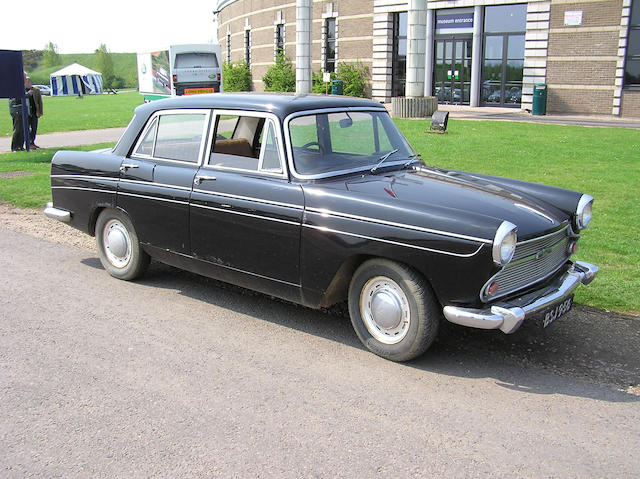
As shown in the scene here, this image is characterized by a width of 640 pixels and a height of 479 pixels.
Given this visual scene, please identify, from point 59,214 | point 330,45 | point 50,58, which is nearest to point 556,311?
point 59,214

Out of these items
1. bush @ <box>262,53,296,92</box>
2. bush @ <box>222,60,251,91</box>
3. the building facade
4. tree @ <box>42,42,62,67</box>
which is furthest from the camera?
tree @ <box>42,42,62,67</box>

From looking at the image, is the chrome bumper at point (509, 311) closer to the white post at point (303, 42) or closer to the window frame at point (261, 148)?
the window frame at point (261, 148)

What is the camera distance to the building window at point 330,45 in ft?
120

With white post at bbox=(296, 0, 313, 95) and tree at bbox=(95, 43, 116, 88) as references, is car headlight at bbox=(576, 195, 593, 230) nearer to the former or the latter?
white post at bbox=(296, 0, 313, 95)

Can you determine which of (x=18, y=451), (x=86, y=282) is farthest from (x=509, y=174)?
(x=18, y=451)

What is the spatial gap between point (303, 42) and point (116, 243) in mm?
24246

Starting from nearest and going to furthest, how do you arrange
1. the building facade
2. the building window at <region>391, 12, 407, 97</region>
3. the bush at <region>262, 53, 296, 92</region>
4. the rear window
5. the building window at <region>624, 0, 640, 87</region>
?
the building window at <region>624, 0, 640, 87</region>, the building facade, the rear window, the building window at <region>391, 12, 407, 97</region>, the bush at <region>262, 53, 296, 92</region>

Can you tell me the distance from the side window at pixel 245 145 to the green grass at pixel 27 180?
17.7 feet

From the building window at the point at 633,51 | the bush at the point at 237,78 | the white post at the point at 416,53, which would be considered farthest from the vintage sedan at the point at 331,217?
the bush at the point at 237,78

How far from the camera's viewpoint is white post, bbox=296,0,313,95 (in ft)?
92.6

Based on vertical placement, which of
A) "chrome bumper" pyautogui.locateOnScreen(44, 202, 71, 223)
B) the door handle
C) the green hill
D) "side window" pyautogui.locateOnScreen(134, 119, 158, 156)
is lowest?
"chrome bumper" pyautogui.locateOnScreen(44, 202, 71, 223)

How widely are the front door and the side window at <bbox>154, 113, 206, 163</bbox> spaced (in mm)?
25686

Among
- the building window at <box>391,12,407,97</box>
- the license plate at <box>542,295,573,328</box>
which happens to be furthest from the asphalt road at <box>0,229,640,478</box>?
the building window at <box>391,12,407,97</box>

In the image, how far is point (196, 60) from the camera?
2655 centimetres
